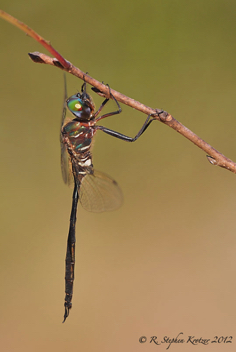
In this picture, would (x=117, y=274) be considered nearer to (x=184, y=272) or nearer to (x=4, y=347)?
(x=184, y=272)

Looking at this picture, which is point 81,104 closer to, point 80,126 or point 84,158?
point 80,126

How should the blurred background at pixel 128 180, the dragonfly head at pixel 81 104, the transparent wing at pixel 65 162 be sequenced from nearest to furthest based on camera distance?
the dragonfly head at pixel 81 104, the transparent wing at pixel 65 162, the blurred background at pixel 128 180

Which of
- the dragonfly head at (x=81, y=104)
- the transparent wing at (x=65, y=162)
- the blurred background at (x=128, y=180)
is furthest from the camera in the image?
the blurred background at (x=128, y=180)

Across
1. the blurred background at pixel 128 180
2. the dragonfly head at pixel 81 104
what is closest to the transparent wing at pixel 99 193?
the dragonfly head at pixel 81 104

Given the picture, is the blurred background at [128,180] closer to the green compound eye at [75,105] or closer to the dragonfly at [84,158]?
the dragonfly at [84,158]

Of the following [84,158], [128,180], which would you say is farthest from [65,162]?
[128,180]

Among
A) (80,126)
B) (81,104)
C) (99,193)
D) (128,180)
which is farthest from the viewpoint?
(128,180)

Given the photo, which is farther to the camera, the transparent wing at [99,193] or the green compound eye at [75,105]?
the transparent wing at [99,193]

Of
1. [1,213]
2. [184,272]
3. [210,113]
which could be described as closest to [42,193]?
[1,213]
